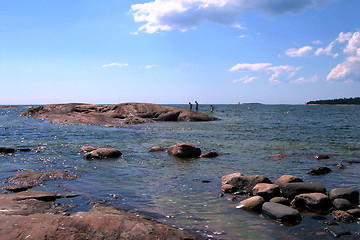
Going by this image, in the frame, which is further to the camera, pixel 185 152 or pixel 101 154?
pixel 185 152

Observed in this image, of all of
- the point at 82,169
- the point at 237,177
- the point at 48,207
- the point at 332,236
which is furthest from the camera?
the point at 82,169

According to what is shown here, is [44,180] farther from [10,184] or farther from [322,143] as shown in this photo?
[322,143]

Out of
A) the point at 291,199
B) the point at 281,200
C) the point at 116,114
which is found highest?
the point at 116,114

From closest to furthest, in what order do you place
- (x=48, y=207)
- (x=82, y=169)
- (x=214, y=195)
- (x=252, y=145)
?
(x=48, y=207) → (x=214, y=195) → (x=82, y=169) → (x=252, y=145)

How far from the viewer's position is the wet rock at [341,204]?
6750 mm

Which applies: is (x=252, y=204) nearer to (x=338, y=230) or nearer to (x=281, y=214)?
(x=281, y=214)

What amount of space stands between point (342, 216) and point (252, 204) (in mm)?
1863

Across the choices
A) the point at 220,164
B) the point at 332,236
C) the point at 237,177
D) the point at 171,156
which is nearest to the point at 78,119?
the point at 171,156

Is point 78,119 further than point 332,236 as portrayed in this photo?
Yes

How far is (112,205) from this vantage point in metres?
6.82

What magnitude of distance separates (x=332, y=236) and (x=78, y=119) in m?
31.3

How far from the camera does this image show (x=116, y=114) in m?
34.7

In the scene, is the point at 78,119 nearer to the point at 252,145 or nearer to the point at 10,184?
the point at 252,145

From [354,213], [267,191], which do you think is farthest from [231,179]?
[354,213]
